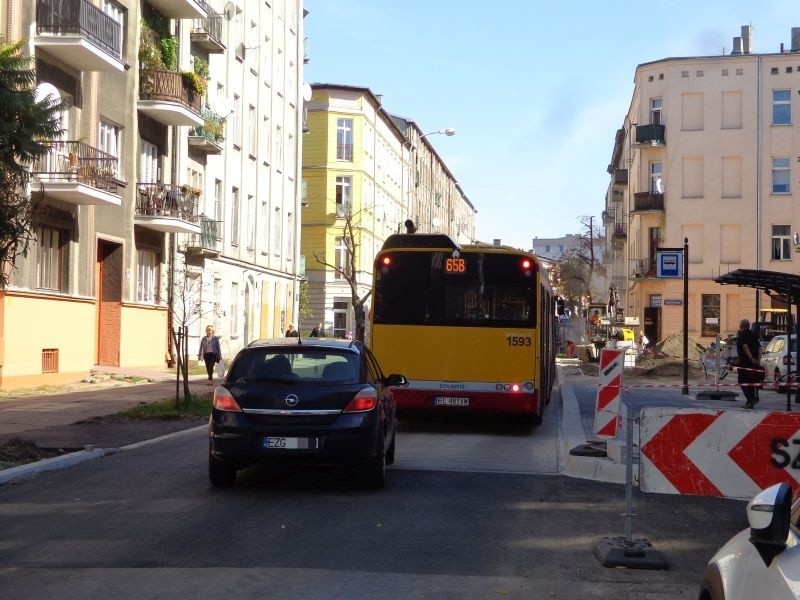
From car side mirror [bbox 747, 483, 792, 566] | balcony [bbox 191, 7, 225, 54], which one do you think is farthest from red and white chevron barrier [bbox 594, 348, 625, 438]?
balcony [bbox 191, 7, 225, 54]

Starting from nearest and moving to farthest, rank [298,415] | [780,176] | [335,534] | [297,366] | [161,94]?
[335,534], [298,415], [297,366], [161,94], [780,176]

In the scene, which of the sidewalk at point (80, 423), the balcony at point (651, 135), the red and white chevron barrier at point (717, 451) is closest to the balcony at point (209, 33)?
the sidewalk at point (80, 423)

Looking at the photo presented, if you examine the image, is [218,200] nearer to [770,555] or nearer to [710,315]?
[710,315]

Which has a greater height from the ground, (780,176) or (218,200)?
(780,176)

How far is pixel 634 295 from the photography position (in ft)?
215

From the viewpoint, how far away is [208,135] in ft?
125

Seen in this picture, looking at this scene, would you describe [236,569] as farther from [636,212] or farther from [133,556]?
[636,212]

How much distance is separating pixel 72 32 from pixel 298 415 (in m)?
18.1

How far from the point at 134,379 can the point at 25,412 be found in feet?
31.8

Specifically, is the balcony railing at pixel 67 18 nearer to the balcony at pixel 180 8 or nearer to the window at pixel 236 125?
the balcony at pixel 180 8

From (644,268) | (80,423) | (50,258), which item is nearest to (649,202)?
(644,268)

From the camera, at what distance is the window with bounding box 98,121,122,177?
29.7 m

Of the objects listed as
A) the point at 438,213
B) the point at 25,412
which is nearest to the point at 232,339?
the point at 25,412

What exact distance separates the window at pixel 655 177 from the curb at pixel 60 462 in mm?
49479
